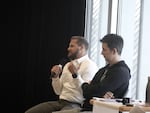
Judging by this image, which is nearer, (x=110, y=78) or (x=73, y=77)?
(x=110, y=78)

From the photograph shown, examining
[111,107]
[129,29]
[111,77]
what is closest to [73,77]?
[111,77]

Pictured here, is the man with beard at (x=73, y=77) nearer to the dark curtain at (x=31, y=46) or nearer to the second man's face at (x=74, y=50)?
the second man's face at (x=74, y=50)

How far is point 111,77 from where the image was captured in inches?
122

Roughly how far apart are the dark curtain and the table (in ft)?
7.94

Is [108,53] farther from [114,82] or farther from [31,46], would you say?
[31,46]

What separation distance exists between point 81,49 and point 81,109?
0.74 metres

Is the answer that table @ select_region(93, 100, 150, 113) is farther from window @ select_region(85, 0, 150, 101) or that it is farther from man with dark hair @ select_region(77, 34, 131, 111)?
window @ select_region(85, 0, 150, 101)

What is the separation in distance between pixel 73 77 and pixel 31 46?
1.81m

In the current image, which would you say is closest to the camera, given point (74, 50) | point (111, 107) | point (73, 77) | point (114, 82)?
point (111, 107)

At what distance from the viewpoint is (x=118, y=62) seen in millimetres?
3195

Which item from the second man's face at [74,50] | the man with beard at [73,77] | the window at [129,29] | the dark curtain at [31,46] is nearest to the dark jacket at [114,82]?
the man with beard at [73,77]

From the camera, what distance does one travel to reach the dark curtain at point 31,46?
5.11 meters

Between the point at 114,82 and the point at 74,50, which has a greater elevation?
the point at 74,50

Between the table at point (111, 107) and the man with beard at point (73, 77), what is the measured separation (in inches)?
31.6
